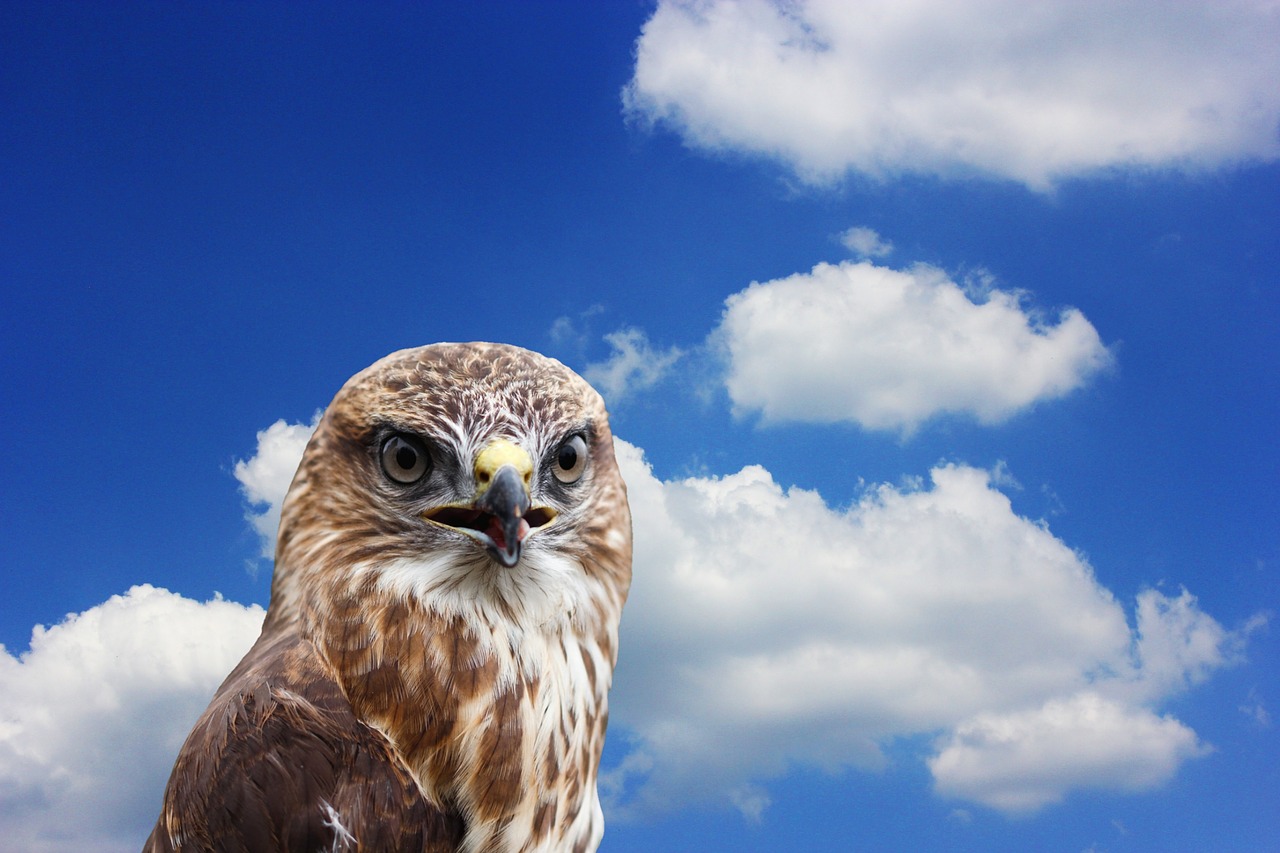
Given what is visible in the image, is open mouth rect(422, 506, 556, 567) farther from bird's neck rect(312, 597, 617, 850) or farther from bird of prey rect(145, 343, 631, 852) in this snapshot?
bird's neck rect(312, 597, 617, 850)

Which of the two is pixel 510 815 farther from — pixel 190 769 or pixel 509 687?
pixel 190 769

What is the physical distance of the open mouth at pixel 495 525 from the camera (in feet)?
12.1

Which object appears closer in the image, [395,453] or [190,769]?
[190,769]

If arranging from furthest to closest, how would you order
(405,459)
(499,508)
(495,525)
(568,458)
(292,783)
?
(568,458), (405,459), (495,525), (499,508), (292,783)

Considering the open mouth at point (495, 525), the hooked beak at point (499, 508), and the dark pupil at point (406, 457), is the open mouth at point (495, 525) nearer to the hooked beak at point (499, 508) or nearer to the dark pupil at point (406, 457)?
the hooked beak at point (499, 508)

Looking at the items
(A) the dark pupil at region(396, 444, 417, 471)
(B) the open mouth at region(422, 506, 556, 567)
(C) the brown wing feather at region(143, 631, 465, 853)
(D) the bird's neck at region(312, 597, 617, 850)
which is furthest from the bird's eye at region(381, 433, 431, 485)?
(C) the brown wing feather at region(143, 631, 465, 853)

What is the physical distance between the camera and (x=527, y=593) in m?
4.07

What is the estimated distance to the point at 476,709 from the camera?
3.76 m

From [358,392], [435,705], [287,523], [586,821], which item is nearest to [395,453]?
[358,392]

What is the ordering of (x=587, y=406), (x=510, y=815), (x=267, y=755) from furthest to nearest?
(x=587, y=406) < (x=510, y=815) < (x=267, y=755)

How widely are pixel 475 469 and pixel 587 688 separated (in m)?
1.02

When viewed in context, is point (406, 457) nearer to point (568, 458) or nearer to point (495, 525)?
point (495, 525)

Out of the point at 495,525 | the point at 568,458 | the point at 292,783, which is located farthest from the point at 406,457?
the point at 292,783

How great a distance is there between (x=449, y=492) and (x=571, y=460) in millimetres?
560
